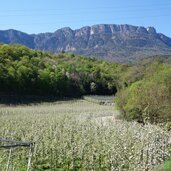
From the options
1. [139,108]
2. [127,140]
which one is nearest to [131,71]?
[139,108]

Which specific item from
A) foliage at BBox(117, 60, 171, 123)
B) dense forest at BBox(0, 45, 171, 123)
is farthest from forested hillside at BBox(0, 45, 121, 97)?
foliage at BBox(117, 60, 171, 123)

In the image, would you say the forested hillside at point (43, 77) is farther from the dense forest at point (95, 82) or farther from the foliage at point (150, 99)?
the foliage at point (150, 99)

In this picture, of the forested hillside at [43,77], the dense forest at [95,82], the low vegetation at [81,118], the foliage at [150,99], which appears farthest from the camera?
the forested hillside at [43,77]

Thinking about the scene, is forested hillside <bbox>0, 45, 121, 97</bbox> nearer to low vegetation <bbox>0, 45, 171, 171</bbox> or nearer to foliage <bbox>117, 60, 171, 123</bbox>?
low vegetation <bbox>0, 45, 171, 171</bbox>

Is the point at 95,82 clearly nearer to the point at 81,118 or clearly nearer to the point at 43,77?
the point at 43,77

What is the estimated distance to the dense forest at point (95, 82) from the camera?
108 ft

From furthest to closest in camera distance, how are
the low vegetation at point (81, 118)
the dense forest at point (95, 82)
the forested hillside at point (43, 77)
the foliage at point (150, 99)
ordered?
1. the forested hillside at point (43, 77)
2. the dense forest at point (95, 82)
3. the foliage at point (150, 99)
4. the low vegetation at point (81, 118)

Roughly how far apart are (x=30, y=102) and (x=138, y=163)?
164 ft

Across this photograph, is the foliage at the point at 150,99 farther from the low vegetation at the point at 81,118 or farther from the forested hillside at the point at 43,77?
the forested hillside at the point at 43,77

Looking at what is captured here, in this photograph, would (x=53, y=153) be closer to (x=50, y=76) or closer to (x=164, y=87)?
(x=164, y=87)

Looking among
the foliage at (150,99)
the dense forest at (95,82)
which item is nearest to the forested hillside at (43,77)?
the dense forest at (95,82)

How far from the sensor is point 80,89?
81.9 metres

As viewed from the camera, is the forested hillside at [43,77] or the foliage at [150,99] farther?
the forested hillside at [43,77]

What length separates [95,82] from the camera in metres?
87.5
